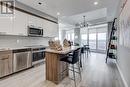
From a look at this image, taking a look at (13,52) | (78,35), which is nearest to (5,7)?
(13,52)

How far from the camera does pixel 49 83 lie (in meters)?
2.78

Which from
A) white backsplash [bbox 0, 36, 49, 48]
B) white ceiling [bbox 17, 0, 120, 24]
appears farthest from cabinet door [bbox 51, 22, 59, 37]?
white ceiling [bbox 17, 0, 120, 24]

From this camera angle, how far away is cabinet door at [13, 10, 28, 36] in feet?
12.2

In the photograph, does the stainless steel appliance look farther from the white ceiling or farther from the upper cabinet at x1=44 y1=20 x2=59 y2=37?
the white ceiling

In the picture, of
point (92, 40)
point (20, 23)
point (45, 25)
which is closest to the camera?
point (20, 23)

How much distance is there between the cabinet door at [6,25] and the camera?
3232 mm

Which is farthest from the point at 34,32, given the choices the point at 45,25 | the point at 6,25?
the point at 6,25

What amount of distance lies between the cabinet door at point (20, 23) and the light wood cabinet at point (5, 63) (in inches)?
36.8

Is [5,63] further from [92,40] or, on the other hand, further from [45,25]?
[92,40]

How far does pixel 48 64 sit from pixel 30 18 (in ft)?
8.17

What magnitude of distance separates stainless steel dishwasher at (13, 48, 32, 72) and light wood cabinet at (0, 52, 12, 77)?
0.59 feet

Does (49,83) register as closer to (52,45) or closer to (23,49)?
(52,45)

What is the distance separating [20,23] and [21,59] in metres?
1.42

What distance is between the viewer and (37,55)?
4484 millimetres
